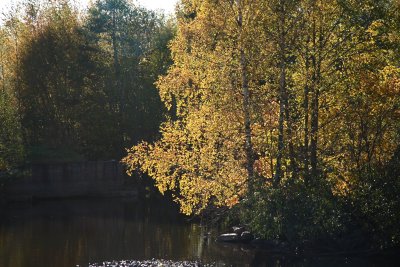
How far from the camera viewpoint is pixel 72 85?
51.4 meters

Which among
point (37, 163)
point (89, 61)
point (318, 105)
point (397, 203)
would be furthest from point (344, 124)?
point (89, 61)

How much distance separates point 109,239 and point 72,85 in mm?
26106

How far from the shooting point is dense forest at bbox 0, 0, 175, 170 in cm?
4988

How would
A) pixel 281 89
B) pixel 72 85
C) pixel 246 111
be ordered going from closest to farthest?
pixel 281 89 < pixel 246 111 < pixel 72 85

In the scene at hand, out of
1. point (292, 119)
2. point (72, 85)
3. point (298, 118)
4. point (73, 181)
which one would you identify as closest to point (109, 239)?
point (292, 119)

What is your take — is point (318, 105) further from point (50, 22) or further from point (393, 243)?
point (50, 22)

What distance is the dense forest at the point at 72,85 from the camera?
164ft

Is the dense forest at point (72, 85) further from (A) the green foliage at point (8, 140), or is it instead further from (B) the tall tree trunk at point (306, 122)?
(B) the tall tree trunk at point (306, 122)

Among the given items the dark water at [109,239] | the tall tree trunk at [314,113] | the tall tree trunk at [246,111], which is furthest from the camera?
the tall tree trunk at [246,111]

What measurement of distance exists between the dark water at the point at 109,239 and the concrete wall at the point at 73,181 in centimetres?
368

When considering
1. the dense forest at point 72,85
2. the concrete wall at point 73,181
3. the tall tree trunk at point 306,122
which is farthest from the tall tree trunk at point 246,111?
the dense forest at point 72,85

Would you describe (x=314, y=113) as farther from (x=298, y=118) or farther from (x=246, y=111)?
(x=246, y=111)

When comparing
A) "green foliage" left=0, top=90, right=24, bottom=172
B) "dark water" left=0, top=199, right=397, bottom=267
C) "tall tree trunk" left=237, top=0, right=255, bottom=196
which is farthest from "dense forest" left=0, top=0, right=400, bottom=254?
"green foliage" left=0, top=90, right=24, bottom=172

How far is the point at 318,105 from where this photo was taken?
2434 cm
